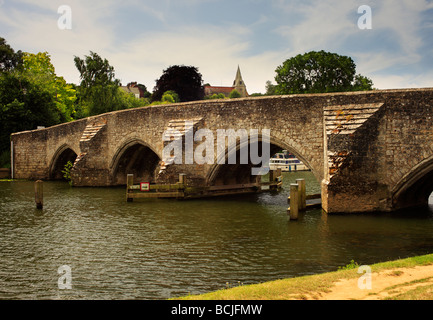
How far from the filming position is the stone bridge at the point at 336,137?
1364 centimetres

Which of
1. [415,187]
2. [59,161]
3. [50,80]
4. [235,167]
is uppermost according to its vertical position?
[50,80]

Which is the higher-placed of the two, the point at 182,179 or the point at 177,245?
the point at 182,179

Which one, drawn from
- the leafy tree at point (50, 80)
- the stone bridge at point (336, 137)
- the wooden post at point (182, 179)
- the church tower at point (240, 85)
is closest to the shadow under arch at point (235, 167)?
the stone bridge at point (336, 137)

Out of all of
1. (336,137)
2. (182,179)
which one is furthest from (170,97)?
(336,137)

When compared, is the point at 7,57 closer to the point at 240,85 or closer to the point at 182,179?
the point at 182,179

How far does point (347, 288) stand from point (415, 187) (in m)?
10.7

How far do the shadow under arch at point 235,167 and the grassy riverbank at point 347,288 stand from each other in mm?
9408

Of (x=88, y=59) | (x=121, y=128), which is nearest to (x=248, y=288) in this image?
(x=121, y=128)

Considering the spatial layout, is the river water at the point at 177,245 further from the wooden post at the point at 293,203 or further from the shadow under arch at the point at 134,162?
the shadow under arch at the point at 134,162

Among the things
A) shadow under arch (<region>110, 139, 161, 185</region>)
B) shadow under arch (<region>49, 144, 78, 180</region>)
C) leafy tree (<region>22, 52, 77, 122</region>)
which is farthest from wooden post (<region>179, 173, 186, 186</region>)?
leafy tree (<region>22, 52, 77, 122</region>)

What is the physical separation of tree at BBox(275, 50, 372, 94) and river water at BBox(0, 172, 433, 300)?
76.8 ft

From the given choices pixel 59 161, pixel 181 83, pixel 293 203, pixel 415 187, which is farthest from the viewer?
pixel 181 83

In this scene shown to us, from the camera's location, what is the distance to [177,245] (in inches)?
412

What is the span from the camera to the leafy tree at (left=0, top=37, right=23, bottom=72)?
47844 mm
